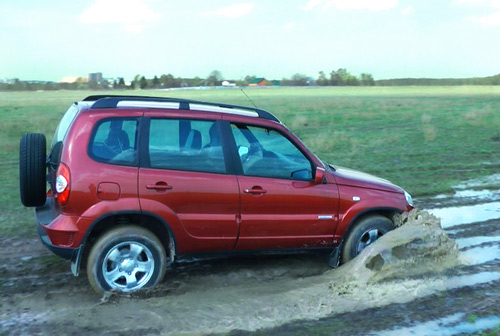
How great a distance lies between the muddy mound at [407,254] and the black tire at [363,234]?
113 mm

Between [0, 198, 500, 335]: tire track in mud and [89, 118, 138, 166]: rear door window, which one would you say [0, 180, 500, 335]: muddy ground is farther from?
[89, 118, 138, 166]: rear door window

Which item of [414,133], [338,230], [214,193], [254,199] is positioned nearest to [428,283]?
[338,230]

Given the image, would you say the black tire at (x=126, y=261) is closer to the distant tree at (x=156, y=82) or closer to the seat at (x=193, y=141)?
the seat at (x=193, y=141)

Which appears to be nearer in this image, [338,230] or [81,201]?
[81,201]

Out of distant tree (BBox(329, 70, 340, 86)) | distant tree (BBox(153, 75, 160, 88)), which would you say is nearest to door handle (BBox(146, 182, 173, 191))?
distant tree (BBox(153, 75, 160, 88))

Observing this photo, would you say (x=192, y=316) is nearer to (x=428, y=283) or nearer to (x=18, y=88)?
(x=428, y=283)

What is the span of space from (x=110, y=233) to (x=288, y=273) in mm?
1965

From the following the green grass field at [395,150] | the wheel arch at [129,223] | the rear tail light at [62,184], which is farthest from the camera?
the green grass field at [395,150]

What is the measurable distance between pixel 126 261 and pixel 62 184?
91cm

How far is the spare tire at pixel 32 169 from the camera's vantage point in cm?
518

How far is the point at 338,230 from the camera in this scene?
5.64m

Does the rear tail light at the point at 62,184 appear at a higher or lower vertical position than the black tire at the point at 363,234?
higher

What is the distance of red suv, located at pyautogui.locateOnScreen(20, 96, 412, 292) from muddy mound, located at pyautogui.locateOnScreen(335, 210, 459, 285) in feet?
0.65

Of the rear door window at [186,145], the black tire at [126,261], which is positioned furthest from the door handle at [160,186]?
the black tire at [126,261]
